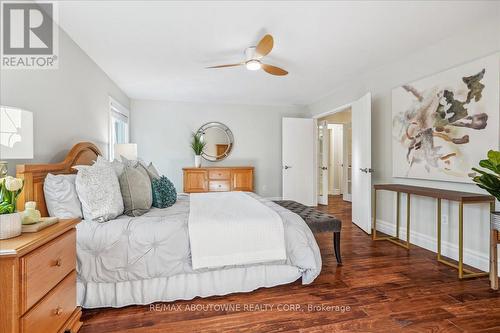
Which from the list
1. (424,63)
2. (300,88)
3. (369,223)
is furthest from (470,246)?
(300,88)

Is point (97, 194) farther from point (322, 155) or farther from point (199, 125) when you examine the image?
point (322, 155)

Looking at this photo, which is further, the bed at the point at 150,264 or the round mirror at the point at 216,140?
the round mirror at the point at 216,140

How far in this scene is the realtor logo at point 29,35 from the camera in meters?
1.82

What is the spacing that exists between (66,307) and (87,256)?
394mm

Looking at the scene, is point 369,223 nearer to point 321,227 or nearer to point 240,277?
point 321,227

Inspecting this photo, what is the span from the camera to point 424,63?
3.04 meters

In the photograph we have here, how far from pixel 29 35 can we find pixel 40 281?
199 cm

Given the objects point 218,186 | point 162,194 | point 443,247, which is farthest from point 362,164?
point 162,194

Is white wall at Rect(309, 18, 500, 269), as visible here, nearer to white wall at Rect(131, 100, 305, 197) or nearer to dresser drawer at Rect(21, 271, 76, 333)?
white wall at Rect(131, 100, 305, 197)

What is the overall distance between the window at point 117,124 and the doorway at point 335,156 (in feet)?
14.1

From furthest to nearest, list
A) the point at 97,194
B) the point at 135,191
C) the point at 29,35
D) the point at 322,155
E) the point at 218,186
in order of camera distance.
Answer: the point at 322,155
the point at 218,186
the point at 135,191
the point at 29,35
the point at 97,194

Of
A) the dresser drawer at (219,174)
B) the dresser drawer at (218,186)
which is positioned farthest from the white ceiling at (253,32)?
the dresser drawer at (218,186)

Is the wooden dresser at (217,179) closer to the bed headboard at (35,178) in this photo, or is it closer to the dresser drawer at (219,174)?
the dresser drawer at (219,174)

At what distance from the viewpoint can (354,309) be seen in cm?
183
